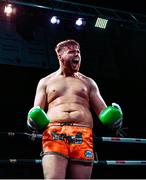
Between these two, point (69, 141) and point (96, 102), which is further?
point (96, 102)

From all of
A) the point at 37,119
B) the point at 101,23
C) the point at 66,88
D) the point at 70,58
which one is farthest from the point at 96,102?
the point at 101,23

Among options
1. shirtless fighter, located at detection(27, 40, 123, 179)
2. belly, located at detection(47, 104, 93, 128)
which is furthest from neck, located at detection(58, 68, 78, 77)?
belly, located at detection(47, 104, 93, 128)

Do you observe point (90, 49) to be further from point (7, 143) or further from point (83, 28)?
point (7, 143)

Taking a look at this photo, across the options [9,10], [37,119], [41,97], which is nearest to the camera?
[37,119]

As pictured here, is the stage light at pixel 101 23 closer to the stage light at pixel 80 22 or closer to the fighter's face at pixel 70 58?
the stage light at pixel 80 22

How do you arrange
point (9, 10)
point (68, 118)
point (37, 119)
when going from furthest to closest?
point (9, 10)
point (68, 118)
point (37, 119)

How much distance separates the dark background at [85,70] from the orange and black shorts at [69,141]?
6.75 ft

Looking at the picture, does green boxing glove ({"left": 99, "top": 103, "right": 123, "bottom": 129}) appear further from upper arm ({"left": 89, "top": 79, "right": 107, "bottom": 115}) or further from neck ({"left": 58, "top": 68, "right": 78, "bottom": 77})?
neck ({"left": 58, "top": 68, "right": 78, "bottom": 77})

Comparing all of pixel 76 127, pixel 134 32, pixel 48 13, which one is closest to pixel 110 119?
pixel 76 127

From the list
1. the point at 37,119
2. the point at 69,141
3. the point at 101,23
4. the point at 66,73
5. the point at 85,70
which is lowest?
the point at 69,141

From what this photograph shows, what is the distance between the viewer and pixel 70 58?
238 cm

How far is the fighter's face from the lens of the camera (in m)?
2.38

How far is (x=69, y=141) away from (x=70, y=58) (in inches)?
24.6

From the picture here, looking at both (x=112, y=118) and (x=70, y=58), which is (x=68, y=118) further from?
(x=70, y=58)
